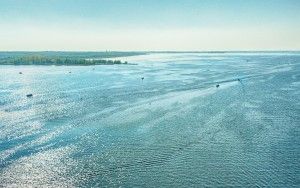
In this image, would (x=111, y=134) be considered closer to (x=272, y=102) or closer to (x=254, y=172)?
(x=254, y=172)

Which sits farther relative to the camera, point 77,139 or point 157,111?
point 157,111

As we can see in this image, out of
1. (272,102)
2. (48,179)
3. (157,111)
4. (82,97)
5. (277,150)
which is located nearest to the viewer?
(48,179)

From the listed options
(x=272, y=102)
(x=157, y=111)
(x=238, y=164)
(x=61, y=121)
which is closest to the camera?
(x=238, y=164)

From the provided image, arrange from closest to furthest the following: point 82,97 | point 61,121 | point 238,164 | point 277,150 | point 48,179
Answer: point 48,179 → point 238,164 → point 277,150 → point 61,121 → point 82,97

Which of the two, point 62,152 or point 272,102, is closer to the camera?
point 62,152

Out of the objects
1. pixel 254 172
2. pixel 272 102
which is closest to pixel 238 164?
pixel 254 172

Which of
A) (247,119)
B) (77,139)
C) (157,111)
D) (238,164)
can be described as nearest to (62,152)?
(77,139)

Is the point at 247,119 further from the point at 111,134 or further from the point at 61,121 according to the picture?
the point at 61,121

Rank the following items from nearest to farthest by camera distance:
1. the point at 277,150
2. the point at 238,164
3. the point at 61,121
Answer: the point at 238,164 → the point at 277,150 → the point at 61,121
